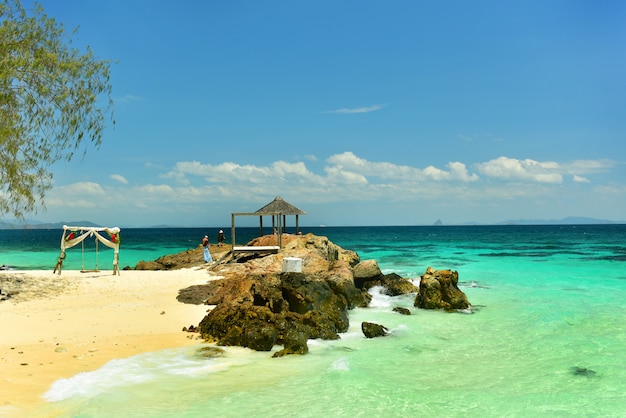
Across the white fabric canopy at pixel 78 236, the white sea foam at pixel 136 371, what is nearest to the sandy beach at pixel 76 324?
the white sea foam at pixel 136 371

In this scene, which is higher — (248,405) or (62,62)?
(62,62)

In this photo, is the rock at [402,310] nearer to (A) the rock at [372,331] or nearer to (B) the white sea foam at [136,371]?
(A) the rock at [372,331]

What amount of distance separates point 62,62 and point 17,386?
12.2 m

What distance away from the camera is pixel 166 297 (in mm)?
16797

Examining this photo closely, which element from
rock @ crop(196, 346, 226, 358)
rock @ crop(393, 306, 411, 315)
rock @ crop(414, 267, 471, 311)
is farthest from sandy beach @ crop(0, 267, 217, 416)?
rock @ crop(414, 267, 471, 311)

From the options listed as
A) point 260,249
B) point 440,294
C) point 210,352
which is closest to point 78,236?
point 260,249

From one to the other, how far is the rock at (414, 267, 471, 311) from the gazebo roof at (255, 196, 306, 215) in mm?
12931

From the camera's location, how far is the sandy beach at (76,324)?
873 centimetres

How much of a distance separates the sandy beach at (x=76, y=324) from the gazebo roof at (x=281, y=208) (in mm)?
9276

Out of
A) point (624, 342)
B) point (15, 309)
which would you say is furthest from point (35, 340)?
point (624, 342)

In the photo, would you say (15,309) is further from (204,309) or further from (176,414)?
(176,414)

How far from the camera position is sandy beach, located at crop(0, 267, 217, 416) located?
8734 millimetres

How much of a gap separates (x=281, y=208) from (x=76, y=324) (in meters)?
17.6

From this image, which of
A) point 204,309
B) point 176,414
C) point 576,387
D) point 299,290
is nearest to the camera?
point 176,414
